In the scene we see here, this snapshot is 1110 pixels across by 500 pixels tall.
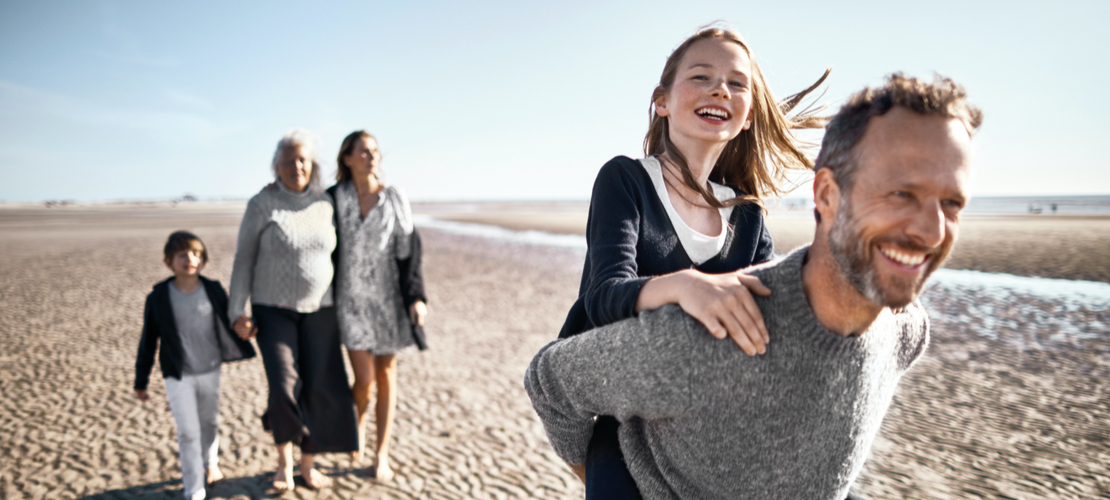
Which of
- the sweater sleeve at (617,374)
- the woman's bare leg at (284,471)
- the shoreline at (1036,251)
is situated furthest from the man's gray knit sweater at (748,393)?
the shoreline at (1036,251)

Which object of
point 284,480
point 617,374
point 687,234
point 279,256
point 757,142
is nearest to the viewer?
point 617,374

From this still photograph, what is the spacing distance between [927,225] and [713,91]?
2.73 feet

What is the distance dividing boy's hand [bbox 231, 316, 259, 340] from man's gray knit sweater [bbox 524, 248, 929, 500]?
11.0ft

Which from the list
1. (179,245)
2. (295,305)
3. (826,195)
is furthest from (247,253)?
(826,195)

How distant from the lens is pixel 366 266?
4.11 m

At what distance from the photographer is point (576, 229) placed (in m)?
30.3

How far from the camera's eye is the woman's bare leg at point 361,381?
4.24 meters

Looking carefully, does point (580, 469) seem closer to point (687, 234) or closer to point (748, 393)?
point (748, 393)

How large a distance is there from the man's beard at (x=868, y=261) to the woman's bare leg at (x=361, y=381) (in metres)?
3.78

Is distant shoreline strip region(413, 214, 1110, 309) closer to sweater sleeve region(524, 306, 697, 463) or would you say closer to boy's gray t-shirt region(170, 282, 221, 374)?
sweater sleeve region(524, 306, 697, 463)

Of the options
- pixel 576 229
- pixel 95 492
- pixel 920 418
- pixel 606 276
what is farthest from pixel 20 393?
pixel 576 229

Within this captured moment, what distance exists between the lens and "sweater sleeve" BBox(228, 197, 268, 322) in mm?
3799

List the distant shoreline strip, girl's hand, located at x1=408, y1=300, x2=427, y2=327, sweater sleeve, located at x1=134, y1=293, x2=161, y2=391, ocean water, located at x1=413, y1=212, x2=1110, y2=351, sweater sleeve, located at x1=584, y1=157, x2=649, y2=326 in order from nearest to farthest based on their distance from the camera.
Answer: sweater sleeve, located at x1=584, y1=157, x2=649, y2=326 → sweater sleeve, located at x1=134, y1=293, x2=161, y2=391 → girl's hand, located at x1=408, y1=300, x2=427, y2=327 → ocean water, located at x1=413, y1=212, x2=1110, y2=351 → the distant shoreline strip

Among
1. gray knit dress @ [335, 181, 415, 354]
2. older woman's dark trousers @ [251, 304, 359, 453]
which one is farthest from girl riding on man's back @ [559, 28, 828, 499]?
older woman's dark trousers @ [251, 304, 359, 453]
